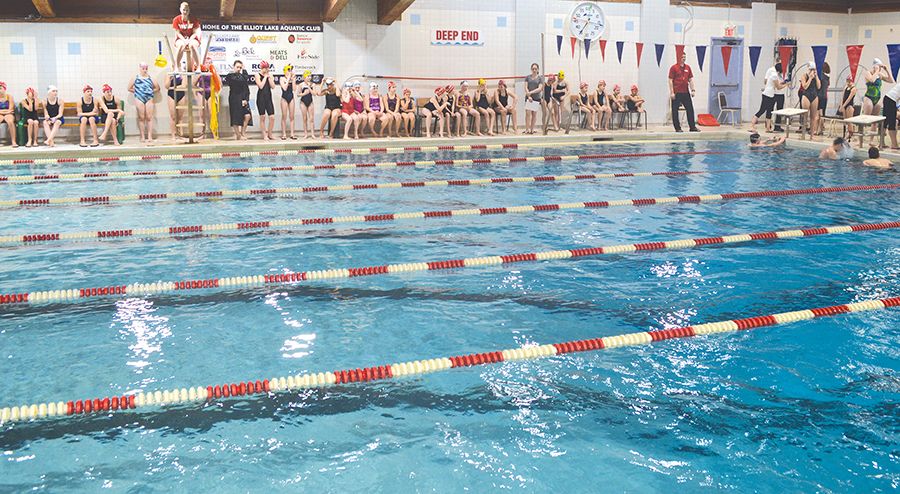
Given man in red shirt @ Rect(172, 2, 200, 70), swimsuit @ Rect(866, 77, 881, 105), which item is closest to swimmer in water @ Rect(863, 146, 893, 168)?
swimsuit @ Rect(866, 77, 881, 105)

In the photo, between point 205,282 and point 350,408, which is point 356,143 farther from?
point 350,408

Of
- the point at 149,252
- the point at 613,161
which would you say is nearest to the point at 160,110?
the point at 613,161

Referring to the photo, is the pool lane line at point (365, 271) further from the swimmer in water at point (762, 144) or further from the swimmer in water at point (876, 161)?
the swimmer in water at point (762, 144)

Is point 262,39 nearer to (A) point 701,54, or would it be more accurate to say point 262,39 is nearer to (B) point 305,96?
(B) point 305,96

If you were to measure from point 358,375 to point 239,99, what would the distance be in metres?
11.0

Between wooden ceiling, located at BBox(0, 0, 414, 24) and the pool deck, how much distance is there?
2182mm

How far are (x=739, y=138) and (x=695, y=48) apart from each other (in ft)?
11.9

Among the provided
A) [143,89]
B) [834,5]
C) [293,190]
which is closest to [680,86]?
[834,5]

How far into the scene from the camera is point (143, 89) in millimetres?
13305

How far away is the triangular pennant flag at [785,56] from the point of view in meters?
17.7

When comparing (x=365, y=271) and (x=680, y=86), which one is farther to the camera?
(x=680, y=86)

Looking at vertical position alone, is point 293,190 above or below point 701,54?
below

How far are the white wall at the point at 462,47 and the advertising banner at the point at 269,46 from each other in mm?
291

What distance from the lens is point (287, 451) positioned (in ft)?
9.41
